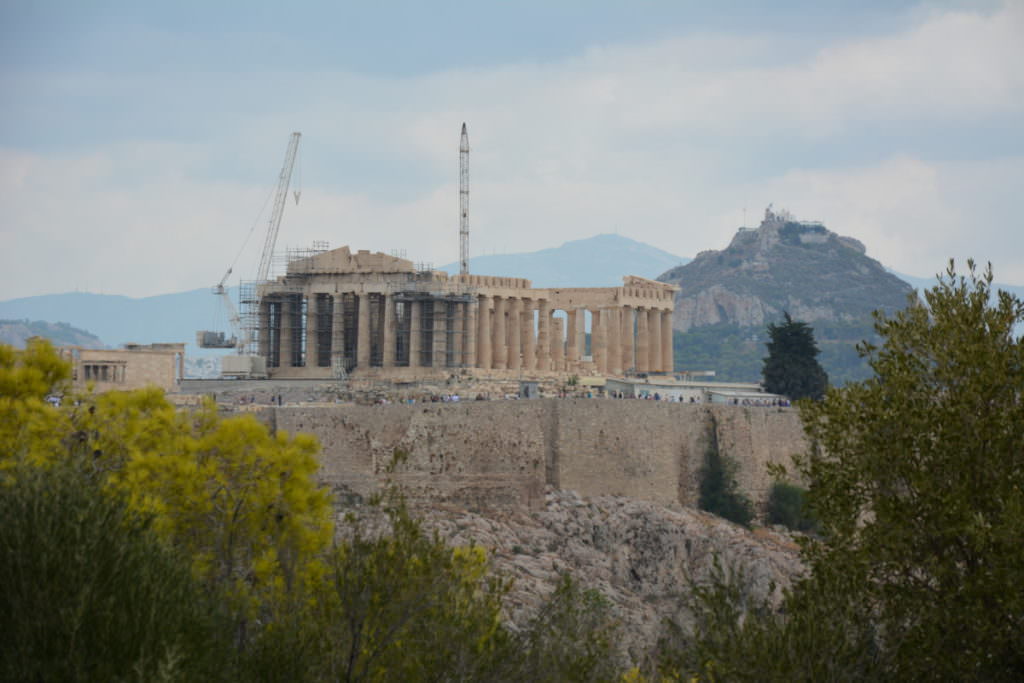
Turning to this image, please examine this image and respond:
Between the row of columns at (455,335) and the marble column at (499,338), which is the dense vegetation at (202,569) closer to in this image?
→ the row of columns at (455,335)

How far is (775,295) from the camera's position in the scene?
175 meters

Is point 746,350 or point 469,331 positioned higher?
point 746,350

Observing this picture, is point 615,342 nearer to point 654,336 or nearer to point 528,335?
point 654,336

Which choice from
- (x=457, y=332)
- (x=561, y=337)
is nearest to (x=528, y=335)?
(x=561, y=337)

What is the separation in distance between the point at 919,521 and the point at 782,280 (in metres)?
165

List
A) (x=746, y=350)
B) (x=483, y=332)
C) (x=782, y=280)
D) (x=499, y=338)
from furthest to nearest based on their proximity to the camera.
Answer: (x=782, y=280) < (x=746, y=350) < (x=499, y=338) < (x=483, y=332)

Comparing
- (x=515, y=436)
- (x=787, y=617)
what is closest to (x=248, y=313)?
(x=515, y=436)

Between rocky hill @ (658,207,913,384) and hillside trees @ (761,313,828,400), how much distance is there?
86473 mm

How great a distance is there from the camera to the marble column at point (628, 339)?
64.2 meters

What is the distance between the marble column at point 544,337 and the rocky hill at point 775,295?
279 feet

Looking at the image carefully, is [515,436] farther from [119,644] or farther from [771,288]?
[771,288]

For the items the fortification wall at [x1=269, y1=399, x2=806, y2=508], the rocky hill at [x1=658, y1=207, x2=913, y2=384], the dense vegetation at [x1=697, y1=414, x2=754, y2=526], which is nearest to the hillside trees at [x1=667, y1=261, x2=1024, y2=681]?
the fortification wall at [x1=269, y1=399, x2=806, y2=508]

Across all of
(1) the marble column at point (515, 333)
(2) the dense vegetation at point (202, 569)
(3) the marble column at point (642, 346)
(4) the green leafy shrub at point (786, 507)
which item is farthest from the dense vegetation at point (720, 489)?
(2) the dense vegetation at point (202, 569)

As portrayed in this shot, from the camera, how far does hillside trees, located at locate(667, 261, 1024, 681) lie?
16344 millimetres
